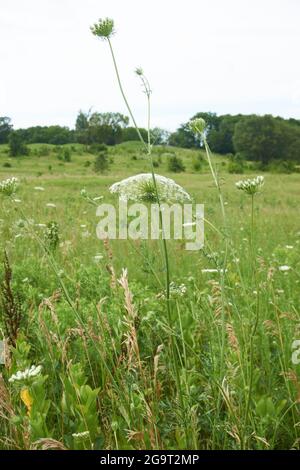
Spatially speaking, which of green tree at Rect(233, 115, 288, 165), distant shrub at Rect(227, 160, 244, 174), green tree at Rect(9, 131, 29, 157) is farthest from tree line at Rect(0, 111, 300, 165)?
distant shrub at Rect(227, 160, 244, 174)

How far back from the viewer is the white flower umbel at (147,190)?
2.23 meters

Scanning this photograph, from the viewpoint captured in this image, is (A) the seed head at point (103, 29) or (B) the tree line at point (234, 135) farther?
(B) the tree line at point (234, 135)

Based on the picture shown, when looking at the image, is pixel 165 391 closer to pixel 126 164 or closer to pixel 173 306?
pixel 173 306

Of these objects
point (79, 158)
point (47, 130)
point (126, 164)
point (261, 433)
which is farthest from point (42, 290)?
point (47, 130)

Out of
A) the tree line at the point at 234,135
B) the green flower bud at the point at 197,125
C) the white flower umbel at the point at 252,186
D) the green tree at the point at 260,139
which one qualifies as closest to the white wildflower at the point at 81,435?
the white flower umbel at the point at 252,186

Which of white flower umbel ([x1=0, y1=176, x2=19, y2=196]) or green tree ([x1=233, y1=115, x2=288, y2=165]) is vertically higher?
green tree ([x1=233, y1=115, x2=288, y2=165])

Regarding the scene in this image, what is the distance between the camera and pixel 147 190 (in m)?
2.22

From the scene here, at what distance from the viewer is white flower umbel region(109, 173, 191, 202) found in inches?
87.7

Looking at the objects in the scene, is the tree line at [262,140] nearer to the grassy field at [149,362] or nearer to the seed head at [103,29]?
the grassy field at [149,362]

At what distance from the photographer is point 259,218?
10008 mm
